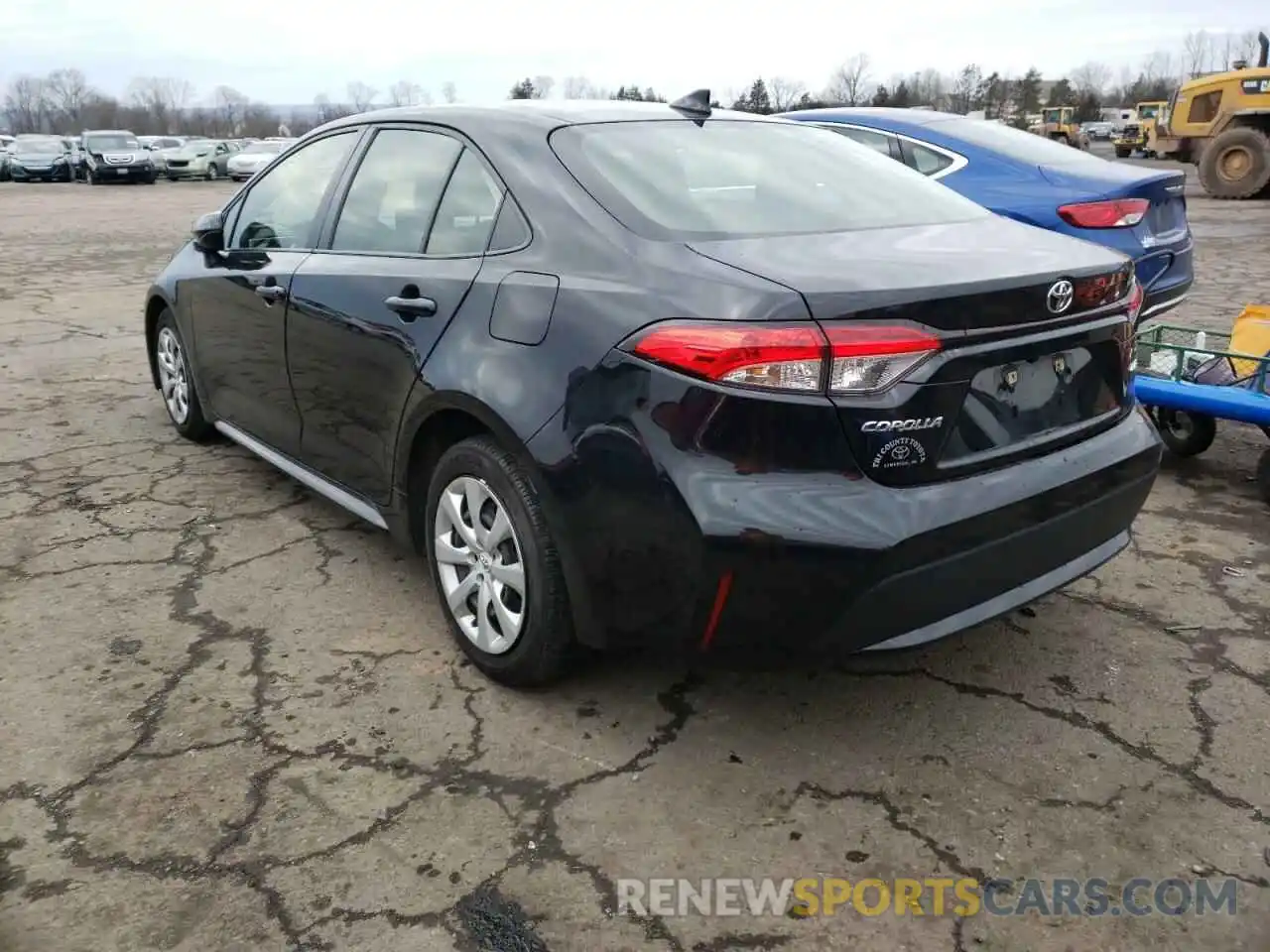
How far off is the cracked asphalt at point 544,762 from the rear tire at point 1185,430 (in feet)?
2.52

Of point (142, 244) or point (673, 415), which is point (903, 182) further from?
point (142, 244)

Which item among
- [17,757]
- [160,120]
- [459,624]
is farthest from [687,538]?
[160,120]

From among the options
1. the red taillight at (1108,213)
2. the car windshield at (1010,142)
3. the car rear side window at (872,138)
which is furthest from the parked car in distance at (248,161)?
the red taillight at (1108,213)

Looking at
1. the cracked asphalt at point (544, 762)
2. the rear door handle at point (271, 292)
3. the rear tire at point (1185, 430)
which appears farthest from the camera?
the rear tire at point (1185, 430)

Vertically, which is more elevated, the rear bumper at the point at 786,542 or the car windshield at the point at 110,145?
the car windshield at the point at 110,145

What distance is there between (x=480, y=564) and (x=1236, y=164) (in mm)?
20297

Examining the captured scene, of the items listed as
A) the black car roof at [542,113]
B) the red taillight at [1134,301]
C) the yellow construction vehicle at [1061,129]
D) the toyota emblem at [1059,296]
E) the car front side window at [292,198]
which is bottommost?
the yellow construction vehicle at [1061,129]

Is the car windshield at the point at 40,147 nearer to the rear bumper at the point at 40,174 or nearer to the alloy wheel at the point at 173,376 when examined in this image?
the rear bumper at the point at 40,174

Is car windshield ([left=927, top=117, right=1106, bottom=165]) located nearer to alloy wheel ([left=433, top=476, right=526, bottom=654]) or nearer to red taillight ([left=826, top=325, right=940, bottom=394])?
red taillight ([left=826, top=325, right=940, bottom=394])

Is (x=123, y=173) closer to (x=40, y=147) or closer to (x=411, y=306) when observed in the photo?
(x=40, y=147)

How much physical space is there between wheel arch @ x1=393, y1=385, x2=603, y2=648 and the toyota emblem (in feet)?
4.07

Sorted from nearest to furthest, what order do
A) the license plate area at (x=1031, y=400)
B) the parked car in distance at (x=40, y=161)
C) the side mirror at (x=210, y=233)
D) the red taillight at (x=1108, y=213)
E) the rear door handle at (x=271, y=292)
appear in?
1. the license plate area at (x=1031, y=400)
2. the rear door handle at (x=271, y=292)
3. the side mirror at (x=210, y=233)
4. the red taillight at (x=1108, y=213)
5. the parked car in distance at (x=40, y=161)

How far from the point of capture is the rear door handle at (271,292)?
363 centimetres

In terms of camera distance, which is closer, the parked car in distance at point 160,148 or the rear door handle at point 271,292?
the rear door handle at point 271,292
